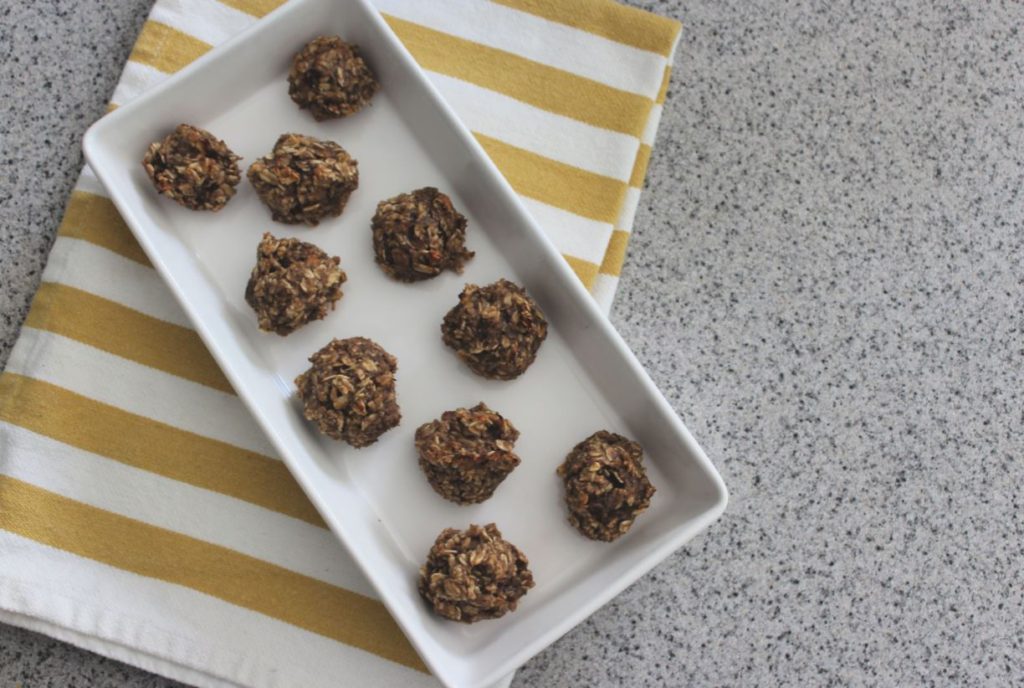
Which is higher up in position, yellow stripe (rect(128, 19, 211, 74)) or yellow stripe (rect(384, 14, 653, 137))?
yellow stripe (rect(384, 14, 653, 137))

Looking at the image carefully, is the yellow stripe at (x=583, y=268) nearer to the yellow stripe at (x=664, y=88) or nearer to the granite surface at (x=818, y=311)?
the granite surface at (x=818, y=311)

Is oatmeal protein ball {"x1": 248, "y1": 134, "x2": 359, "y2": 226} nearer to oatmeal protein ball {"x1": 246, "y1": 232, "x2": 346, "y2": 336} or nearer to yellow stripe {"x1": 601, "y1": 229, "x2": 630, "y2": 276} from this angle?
oatmeal protein ball {"x1": 246, "y1": 232, "x2": 346, "y2": 336}

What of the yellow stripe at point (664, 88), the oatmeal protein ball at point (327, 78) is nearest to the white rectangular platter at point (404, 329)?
the oatmeal protein ball at point (327, 78)

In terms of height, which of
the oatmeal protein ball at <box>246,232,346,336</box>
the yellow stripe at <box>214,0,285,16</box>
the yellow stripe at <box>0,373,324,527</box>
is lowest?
the yellow stripe at <box>0,373,324,527</box>

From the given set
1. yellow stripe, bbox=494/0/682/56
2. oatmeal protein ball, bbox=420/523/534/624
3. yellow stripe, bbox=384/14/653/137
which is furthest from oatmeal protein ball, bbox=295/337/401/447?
yellow stripe, bbox=494/0/682/56

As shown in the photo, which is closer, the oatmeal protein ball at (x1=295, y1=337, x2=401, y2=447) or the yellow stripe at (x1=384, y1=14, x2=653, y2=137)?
the oatmeal protein ball at (x1=295, y1=337, x2=401, y2=447)

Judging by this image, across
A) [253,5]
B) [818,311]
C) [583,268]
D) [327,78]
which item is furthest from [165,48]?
[818,311]

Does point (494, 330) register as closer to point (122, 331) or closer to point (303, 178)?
point (303, 178)
